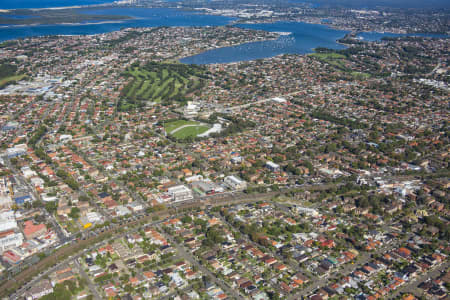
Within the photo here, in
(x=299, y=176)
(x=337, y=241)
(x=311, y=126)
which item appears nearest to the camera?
(x=337, y=241)

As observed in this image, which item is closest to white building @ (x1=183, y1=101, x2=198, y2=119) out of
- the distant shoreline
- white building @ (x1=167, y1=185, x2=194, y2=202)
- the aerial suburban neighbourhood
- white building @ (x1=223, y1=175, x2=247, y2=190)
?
the aerial suburban neighbourhood

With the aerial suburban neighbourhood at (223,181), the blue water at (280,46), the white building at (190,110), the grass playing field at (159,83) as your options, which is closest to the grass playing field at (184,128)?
the aerial suburban neighbourhood at (223,181)

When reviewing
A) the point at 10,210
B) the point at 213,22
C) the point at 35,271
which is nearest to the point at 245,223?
the point at 35,271

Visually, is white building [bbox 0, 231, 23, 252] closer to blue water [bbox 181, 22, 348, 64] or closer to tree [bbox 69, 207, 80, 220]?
tree [bbox 69, 207, 80, 220]

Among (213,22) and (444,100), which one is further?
(213,22)

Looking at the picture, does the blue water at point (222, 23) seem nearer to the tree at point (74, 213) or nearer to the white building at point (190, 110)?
the white building at point (190, 110)

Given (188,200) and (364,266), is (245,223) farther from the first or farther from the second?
(364,266)
